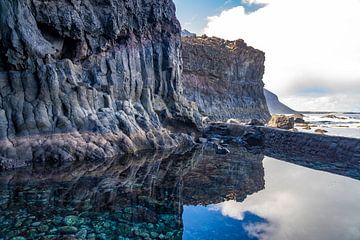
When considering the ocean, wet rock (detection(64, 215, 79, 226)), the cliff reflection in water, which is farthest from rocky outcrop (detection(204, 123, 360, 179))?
wet rock (detection(64, 215, 79, 226))

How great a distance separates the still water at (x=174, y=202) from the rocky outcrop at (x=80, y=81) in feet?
9.02

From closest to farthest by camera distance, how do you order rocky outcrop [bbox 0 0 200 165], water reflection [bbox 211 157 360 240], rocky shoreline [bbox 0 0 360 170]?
water reflection [bbox 211 157 360 240] → rocky outcrop [bbox 0 0 200 165] → rocky shoreline [bbox 0 0 360 170]

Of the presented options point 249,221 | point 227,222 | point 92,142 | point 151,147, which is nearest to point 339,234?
point 249,221

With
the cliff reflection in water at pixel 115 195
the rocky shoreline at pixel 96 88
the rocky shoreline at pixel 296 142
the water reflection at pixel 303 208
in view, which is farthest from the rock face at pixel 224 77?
the water reflection at pixel 303 208

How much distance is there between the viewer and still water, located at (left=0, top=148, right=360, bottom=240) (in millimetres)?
7633

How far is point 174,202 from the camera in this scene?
9938 mm

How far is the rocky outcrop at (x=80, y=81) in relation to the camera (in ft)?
53.0

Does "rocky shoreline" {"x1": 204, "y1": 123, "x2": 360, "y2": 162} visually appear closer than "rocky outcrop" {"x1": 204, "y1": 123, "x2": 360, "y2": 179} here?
No

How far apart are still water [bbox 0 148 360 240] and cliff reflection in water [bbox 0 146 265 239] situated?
0.10 ft

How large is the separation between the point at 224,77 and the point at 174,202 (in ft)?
228

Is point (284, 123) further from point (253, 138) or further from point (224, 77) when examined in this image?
point (224, 77)

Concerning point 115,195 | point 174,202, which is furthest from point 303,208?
point 115,195

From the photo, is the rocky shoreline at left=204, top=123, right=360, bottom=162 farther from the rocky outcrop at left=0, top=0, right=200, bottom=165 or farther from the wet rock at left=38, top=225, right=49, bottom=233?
the wet rock at left=38, top=225, right=49, bottom=233

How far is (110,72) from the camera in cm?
2509
